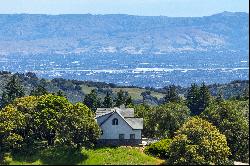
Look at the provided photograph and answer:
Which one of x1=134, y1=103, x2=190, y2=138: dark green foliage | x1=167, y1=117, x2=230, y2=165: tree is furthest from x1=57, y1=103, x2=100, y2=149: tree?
x1=134, y1=103, x2=190, y2=138: dark green foliage

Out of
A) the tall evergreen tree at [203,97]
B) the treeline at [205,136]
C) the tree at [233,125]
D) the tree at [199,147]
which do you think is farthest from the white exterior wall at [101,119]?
the tall evergreen tree at [203,97]

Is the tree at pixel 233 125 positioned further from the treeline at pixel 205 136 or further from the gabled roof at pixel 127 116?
the gabled roof at pixel 127 116

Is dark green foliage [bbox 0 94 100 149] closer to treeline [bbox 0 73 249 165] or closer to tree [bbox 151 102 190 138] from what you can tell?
treeline [bbox 0 73 249 165]

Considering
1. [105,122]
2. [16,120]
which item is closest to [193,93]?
[105,122]

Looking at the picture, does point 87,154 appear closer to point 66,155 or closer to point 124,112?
point 66,155

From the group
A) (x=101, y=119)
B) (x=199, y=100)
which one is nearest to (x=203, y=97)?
(x=199, y=100)
